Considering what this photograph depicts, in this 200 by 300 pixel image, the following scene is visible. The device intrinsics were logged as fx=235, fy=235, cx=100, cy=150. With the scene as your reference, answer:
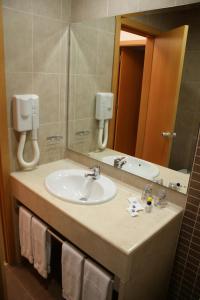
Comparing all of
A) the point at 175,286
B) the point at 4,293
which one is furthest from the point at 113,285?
the point at 4,293

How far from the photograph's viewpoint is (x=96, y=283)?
116 cm

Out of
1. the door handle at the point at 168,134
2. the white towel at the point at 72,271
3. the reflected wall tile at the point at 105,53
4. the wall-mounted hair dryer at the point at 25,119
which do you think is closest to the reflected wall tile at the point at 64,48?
the reflected wall tile at the point at 105,53

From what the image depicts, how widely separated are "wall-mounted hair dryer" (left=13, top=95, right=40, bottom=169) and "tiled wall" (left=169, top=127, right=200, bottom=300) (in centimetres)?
106

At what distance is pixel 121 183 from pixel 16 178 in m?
0.71

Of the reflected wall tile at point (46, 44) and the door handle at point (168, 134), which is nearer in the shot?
the door handle at point (168, 134)

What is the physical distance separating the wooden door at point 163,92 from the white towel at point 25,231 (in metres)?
0.88

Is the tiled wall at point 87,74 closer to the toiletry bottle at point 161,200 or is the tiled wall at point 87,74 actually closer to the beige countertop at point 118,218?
the beige countertop at point 118,218

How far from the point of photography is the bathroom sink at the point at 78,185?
148cm

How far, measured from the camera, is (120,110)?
5.43 ft

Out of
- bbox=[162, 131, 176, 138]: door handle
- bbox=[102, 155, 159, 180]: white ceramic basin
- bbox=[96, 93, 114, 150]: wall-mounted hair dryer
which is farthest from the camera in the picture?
bbox=[96, 93, 114, 150]: wall-mounted hair dryer

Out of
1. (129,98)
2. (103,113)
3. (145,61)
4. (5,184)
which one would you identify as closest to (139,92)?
(129,98)

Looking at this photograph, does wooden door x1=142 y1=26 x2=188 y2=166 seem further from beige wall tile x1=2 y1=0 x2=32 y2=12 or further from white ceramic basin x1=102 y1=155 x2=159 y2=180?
beige wall tile x1=2 y1=0 x2=32 y2=12

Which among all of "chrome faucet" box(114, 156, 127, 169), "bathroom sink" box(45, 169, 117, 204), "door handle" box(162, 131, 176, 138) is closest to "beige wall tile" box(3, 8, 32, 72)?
"bathroom sink" box(45, 169, 117, 204)

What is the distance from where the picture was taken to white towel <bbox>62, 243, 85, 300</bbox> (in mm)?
1251
